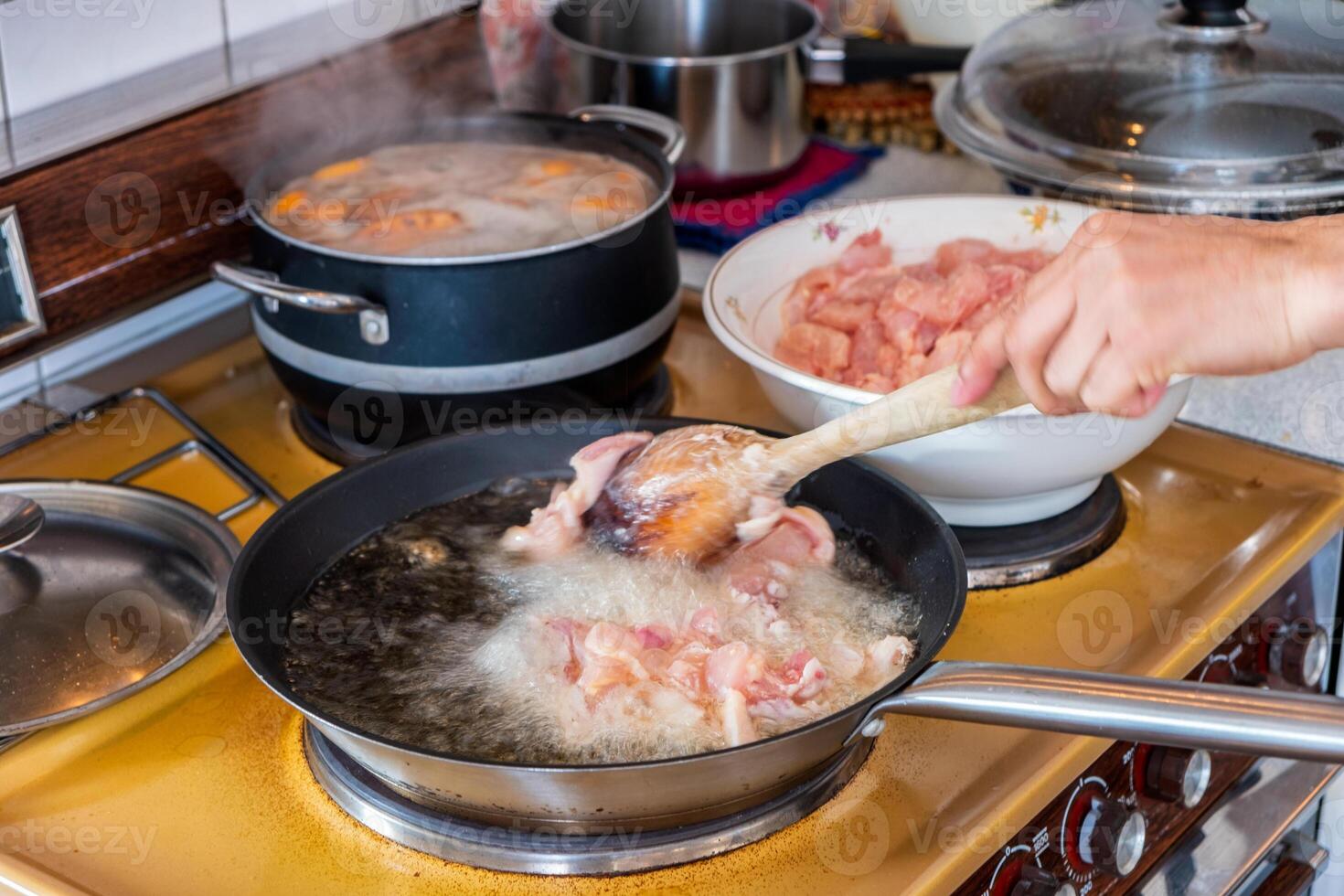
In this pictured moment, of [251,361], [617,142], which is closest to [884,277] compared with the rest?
[617,142]

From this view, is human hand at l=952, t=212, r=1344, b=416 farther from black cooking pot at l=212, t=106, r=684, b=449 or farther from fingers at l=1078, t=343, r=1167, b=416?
black cooking pot at l=212, t=106, r=684, b=449

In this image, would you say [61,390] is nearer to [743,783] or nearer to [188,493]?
[188,493]

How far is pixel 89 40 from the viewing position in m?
1.34

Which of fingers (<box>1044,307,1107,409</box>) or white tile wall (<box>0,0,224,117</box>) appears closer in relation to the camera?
fingers (<box>1044,307,1107,409</box>)

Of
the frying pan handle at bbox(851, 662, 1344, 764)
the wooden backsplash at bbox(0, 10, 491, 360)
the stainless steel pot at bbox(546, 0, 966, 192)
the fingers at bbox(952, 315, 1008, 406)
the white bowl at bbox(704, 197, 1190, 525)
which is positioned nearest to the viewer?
the frying pan handle at bbox(851, 662, 1344, 764)

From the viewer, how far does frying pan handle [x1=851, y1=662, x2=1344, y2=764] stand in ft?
2.42

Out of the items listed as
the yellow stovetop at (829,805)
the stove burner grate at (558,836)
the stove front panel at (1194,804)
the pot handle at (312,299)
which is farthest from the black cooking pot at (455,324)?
the stove front panel at (1194,804)

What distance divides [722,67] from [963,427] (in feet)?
2.37

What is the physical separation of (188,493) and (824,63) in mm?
928

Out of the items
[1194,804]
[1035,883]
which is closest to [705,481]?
[1035,883]

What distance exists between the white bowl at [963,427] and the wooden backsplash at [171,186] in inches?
19.6

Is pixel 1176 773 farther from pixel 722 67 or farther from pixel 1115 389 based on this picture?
pixel 722 67

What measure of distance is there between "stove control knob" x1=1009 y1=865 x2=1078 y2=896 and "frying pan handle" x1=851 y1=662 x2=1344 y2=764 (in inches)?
6.9

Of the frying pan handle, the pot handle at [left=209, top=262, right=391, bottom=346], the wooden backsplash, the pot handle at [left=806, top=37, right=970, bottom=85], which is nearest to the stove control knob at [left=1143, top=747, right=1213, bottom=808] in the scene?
the frying pan handle
